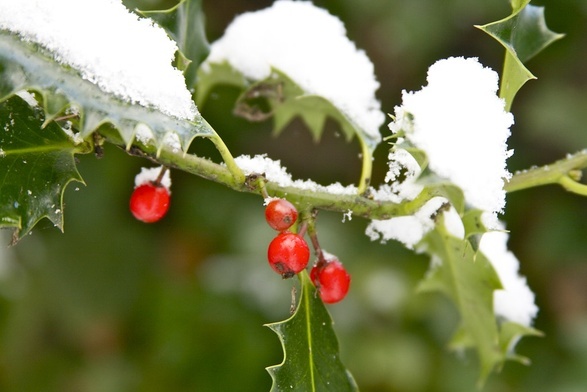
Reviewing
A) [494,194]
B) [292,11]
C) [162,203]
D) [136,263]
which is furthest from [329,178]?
[494,194]

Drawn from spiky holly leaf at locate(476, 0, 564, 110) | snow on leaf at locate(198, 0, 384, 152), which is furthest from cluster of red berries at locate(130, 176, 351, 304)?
spiky holly leaf at locate(476, 0, 564, 110)

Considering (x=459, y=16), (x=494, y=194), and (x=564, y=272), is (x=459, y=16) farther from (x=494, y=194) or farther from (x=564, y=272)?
(x=494, y=194)

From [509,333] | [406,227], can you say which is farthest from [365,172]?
[509,333]

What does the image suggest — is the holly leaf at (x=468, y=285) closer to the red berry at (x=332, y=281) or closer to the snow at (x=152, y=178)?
the red berry at (x=332, y=281)

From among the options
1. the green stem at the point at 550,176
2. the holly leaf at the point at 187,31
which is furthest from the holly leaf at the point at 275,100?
the green stem at the point at 550,176

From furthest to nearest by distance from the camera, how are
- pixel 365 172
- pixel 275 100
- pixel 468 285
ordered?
pixel 275 100, pixel 468 285, pixel 365 172

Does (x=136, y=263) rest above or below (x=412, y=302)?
below

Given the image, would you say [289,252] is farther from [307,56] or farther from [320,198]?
[307,56]
